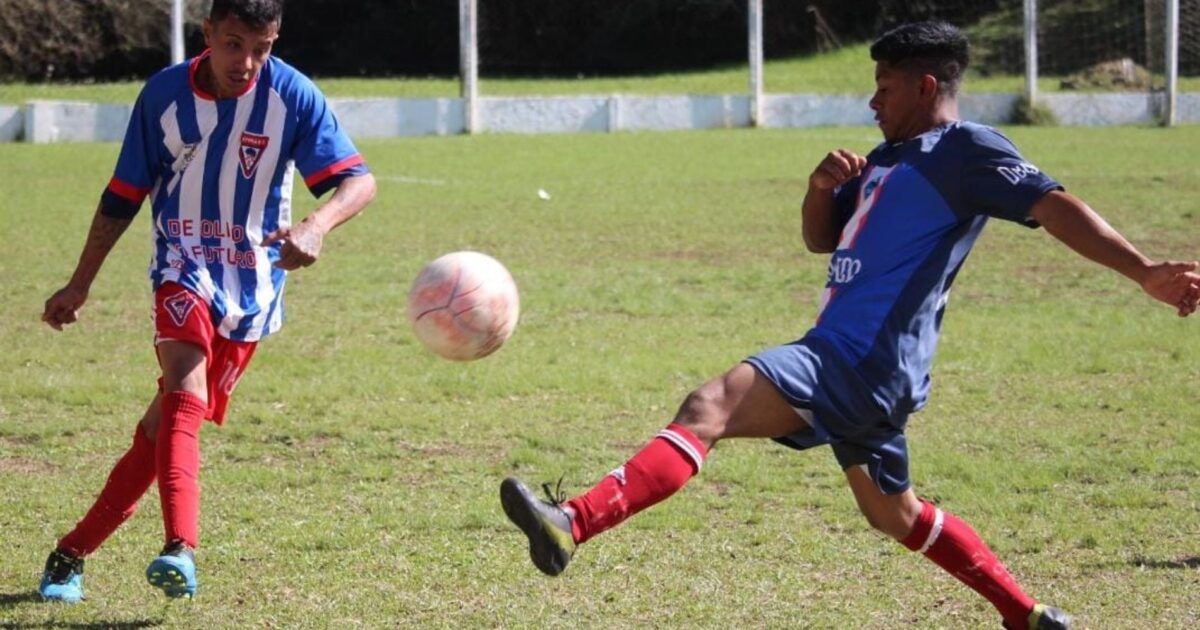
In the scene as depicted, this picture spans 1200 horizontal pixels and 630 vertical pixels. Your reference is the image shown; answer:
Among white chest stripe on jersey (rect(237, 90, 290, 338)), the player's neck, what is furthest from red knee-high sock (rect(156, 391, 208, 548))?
the player's neck

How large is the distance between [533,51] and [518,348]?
3024cm

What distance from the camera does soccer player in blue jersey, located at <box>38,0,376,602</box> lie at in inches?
185

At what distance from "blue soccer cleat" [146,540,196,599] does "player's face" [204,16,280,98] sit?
1400mm

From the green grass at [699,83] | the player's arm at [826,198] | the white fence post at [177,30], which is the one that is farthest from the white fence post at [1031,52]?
the player's arm at [826,198]

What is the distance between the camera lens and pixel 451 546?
18.3 ft

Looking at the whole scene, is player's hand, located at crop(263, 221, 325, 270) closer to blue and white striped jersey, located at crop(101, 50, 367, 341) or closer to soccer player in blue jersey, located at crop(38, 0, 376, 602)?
soccer player in blue jersey, located at crop(38, 0, 376, 602)

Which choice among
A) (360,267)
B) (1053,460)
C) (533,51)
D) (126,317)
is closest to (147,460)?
(1053,460)

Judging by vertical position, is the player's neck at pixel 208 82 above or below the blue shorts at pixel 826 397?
above

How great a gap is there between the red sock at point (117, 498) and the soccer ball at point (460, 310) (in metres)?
0.96

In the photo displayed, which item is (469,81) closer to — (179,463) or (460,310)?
(460,310)

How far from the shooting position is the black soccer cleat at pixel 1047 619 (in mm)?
4484

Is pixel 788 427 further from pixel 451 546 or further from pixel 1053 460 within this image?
pixel 1053 460

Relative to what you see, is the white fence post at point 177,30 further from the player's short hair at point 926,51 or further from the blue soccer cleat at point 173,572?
the player's short hair at point 926,51

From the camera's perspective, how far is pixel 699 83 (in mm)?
35844
